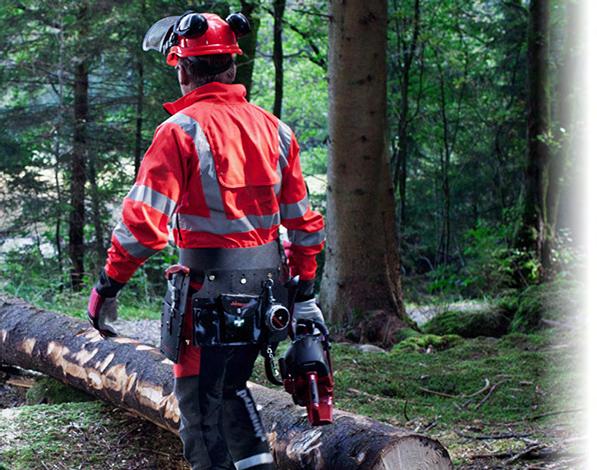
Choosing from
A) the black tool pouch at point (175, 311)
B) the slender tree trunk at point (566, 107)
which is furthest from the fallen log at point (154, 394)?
the slender tree trunk at point (566, 107)

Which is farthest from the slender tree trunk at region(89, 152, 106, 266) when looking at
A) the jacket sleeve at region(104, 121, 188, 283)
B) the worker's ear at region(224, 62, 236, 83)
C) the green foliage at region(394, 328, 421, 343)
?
the jacket sleeve at region(104, 121, 188, 283)

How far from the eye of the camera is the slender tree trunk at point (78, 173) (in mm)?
14345

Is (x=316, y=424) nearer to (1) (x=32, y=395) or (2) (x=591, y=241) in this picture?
(1) (x=32, y=395)

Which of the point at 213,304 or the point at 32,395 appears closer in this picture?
the point at 213,304

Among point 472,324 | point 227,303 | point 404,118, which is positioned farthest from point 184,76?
point 404,118

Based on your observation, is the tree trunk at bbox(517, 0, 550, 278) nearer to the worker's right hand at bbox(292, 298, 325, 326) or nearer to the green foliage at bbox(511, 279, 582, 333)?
the green foliage at bbox(511, 279, 582, 333)

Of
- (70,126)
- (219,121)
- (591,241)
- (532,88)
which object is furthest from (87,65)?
(219,121)

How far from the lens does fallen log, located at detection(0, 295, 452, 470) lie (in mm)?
3744

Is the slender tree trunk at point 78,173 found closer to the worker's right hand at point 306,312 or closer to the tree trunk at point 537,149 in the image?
the tree trunk at point 537,149

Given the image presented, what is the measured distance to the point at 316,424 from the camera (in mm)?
3775

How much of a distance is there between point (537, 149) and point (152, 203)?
993cm

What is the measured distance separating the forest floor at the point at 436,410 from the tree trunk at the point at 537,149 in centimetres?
426

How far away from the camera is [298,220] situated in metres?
3.98

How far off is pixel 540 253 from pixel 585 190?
10.6 ft
